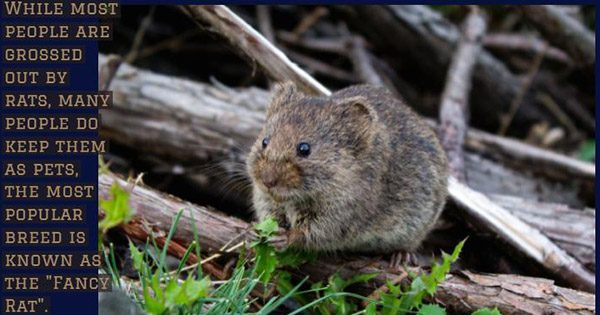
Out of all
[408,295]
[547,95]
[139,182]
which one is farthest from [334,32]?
[408,295]

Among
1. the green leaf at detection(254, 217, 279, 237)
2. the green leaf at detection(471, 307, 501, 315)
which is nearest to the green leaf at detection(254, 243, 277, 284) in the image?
the green leaf at detection(254, 217, 279, 237)

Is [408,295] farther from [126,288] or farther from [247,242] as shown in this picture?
[126,288]

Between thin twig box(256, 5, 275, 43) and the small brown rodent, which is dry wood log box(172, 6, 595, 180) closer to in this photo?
the small brown rodent

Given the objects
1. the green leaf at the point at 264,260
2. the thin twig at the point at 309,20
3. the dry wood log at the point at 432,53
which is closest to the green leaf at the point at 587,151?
the dry wood log at the point at 432,53

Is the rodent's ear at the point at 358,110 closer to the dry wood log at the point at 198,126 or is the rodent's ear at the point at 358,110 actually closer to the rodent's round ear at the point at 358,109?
the rodent's round ear at the point at 358,109

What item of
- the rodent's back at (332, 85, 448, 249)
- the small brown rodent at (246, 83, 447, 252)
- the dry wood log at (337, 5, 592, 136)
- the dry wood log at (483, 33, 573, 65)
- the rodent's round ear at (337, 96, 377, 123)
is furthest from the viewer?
the dry wood log at (483, 33, 573, 65)

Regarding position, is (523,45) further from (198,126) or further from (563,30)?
(198,126)

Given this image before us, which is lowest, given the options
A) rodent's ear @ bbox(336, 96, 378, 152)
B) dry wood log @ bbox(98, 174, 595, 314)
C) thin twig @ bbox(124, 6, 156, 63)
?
dry wood log @ bbox(98, 174, 595, 314)
